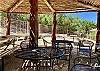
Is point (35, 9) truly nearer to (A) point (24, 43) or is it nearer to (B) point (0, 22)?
(A) point (24, 43)

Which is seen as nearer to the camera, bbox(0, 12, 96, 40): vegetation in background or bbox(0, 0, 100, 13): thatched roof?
bbox(0, 0, 100, 13): thatched roof

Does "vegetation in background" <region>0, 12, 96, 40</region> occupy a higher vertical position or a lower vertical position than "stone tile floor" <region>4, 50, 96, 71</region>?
higher

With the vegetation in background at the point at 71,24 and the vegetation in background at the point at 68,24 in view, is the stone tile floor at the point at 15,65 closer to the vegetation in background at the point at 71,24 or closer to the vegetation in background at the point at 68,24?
the vegetation in background at the point at 71,24

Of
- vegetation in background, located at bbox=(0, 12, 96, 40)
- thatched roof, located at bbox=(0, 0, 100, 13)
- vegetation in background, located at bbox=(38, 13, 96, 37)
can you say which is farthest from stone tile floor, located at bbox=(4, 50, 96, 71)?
vegetation in background, located at bbox=(0, 12, 96, 40)

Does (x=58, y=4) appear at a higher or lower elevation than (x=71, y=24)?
higher

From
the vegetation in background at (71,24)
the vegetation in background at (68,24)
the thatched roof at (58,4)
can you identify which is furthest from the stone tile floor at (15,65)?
the vegetation in background at (68,24)

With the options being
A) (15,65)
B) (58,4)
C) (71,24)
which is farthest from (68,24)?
(15,65)

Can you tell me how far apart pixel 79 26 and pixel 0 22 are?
664 centimetres

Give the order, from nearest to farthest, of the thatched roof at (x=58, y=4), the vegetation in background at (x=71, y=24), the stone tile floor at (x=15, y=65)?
the stone tile floor at (x=15, y=65), the thatched roof at (x=58, y=4), the vegetation in background at (x=71, y=24)

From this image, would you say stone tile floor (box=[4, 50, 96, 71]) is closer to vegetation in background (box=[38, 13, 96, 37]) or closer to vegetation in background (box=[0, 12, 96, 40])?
vegetation in background (box=[38, 13, 96, 37])

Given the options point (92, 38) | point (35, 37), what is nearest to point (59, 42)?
point (35, 37)

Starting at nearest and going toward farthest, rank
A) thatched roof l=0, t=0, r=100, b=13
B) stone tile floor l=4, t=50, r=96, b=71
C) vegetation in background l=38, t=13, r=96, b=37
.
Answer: stone tile floor l=4, t=50, r=96, b=71, thatched roof l=0, t=0, r=100, b=13, vegetation in background l=38, t=13, r=96, b=37

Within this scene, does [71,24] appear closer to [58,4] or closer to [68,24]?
[68,24]

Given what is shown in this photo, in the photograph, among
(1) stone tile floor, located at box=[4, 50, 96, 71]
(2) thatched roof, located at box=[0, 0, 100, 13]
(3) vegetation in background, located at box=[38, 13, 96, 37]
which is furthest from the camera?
(3) vegetation in background, located at box=[38, 13, 96, 37]
